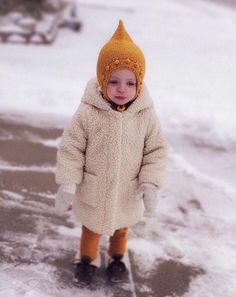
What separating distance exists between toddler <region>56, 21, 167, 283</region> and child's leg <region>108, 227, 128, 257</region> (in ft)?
0.59

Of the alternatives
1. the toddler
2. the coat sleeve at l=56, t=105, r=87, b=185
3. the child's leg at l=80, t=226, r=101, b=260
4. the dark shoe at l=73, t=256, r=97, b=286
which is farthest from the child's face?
the dark shoe at l=73, t=256, r=97, b=286

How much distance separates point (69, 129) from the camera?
2688 mm

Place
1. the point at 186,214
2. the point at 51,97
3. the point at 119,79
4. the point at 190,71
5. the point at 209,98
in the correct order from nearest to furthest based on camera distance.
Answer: the point at 119,79, the point at 186,214, the point at 51,97, the point at 209,98, the point at 190,71

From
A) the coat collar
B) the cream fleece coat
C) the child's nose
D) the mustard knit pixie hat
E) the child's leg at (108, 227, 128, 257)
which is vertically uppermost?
the mustard knit pixie hat

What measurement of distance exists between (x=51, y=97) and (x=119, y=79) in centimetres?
318

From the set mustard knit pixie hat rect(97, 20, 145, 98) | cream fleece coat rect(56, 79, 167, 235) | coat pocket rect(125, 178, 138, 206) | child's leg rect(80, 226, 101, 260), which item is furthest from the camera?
child's leg rect(80, 226, 101, 260)

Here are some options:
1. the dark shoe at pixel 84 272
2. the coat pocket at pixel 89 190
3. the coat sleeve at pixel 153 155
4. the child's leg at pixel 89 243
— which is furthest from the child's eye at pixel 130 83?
the dark shoe at pixel 84 272

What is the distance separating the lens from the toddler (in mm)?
2598

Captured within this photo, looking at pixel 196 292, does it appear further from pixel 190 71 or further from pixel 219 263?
pixel 190 71

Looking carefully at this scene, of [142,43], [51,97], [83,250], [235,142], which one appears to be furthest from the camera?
[142,43]

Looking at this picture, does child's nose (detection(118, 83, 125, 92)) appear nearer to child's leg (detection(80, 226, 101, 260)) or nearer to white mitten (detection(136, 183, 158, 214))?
white mitten (detection(136, 183, 158, 214))

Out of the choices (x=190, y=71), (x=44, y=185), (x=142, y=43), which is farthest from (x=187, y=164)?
(x=142, y=43)

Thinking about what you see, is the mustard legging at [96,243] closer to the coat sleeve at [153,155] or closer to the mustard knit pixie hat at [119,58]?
the coat sleeve at [153,155]

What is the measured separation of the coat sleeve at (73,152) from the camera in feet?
8.74
